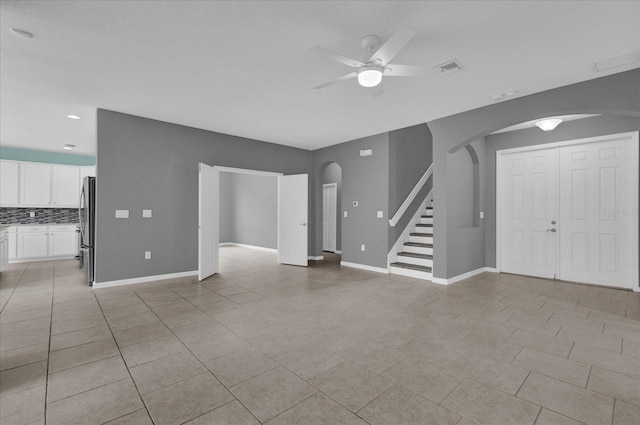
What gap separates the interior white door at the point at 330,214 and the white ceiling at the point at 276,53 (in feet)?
14.2

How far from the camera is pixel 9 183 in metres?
7.06

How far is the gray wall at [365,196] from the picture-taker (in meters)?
6.10

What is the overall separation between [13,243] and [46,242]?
22.1 inches

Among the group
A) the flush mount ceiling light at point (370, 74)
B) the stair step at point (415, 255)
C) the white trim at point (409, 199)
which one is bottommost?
the stair step at point (415, 255)

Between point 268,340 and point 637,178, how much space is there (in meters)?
5.76

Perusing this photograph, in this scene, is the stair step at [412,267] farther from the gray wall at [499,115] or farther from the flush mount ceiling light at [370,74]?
the flush mount ceiling light at [370,74]

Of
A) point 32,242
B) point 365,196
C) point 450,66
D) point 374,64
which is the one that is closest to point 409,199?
point 365,196

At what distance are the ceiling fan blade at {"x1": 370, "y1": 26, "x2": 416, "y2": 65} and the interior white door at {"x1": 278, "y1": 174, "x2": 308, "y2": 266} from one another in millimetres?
4343

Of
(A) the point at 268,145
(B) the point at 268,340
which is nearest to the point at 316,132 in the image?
(A) the point at 268,145

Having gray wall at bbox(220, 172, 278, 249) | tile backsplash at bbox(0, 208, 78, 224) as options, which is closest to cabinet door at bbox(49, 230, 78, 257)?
tile backsplash at bbox(0, 208, 78, 224)

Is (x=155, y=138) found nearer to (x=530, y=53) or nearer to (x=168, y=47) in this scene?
(x=168, y=47)

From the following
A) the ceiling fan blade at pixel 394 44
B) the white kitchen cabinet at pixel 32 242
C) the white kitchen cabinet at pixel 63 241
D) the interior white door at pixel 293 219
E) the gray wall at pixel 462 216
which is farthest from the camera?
the white kitchen cabinet at pixel 63 241

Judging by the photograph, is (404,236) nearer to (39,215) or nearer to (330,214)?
(330,214)

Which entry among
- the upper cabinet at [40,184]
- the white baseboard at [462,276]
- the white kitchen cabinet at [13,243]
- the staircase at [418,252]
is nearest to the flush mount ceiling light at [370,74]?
the white baseboard at [462,276]
